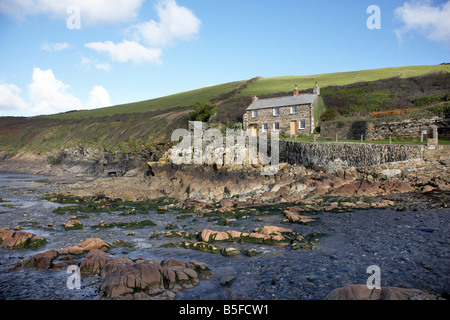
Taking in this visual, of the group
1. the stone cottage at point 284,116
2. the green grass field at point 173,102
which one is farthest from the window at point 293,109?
the green grass field at point 173,102

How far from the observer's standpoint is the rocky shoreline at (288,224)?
29.4 ft

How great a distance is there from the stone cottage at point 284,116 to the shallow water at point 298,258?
2385cm

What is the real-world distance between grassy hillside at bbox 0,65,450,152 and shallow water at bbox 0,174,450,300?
2287 centimetres

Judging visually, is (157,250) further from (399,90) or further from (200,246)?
(399,90)

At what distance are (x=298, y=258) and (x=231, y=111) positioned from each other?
43.2 m

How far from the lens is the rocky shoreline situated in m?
8.97

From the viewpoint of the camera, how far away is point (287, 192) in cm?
2523

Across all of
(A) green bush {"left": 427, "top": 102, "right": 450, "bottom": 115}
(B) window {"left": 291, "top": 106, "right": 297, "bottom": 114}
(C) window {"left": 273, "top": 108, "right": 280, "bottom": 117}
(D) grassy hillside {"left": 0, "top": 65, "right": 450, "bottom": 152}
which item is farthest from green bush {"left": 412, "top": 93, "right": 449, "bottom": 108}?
(C) window {"left": 273, "top": 108, "right": 280, "bottom": 117}

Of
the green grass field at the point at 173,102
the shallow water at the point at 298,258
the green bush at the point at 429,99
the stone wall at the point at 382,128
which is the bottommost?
the shallow water at the point at 298,258

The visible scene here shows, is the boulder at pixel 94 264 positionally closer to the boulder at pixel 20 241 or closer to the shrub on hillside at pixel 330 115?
the boulder at pixel 20 241

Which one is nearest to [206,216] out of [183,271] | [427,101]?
[183,271]

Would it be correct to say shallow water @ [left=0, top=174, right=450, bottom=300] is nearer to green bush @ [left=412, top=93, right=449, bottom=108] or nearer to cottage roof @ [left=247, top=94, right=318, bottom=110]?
cottage roof @ [left=247, top=94, right=318, bottom=110]
